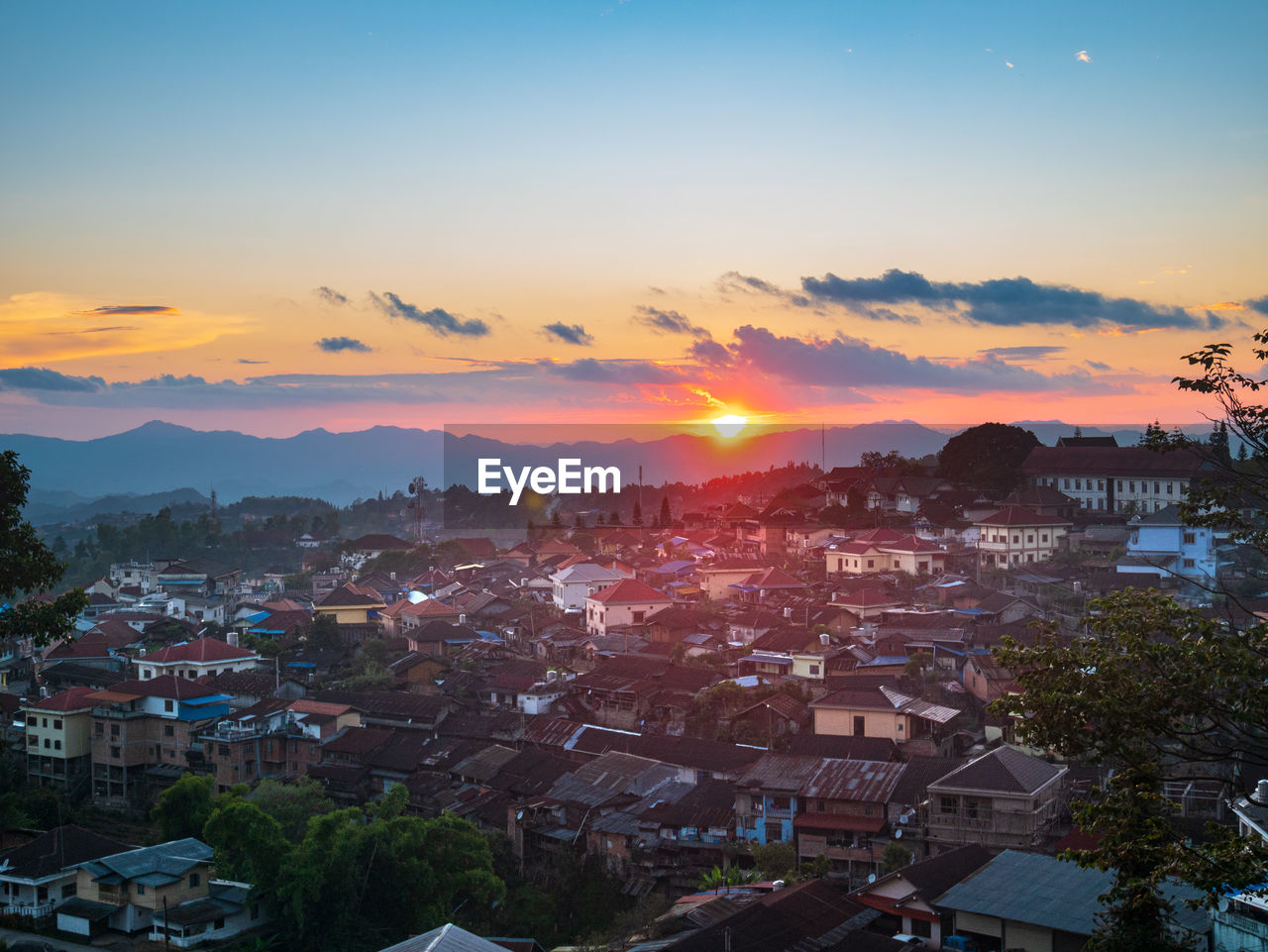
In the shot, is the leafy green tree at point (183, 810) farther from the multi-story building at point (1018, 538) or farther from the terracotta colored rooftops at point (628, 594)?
the multi-story building at point (1018, 538)

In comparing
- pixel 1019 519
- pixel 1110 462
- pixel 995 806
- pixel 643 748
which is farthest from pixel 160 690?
pixel 1110 462

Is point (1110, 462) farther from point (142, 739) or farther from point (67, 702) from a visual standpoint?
point (67, 702)

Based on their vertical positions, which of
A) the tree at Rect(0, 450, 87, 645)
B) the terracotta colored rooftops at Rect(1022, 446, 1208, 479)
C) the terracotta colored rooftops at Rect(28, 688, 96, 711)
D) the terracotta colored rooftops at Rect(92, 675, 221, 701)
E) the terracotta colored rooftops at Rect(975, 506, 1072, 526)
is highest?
the terracotta colored rooftops at Rect(1022, 446, 1208, 479)

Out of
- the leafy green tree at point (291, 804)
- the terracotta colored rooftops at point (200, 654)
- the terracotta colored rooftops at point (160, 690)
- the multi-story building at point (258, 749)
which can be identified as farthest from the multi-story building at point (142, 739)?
the leafy green tree at point (291, 804)

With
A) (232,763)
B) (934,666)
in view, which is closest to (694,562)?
(934,666)

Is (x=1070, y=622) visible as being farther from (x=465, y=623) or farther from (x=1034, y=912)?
(x=465, y=623)

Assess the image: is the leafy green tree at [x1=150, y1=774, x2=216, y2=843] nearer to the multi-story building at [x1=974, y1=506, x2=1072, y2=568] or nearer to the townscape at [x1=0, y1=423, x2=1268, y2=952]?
the townscape at [x1=0, y1=423, x2=1268, y2=952]

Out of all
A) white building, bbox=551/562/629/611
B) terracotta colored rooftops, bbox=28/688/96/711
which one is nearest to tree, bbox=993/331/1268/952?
terracotta colored rooftops, bbox=28/688/96/711
